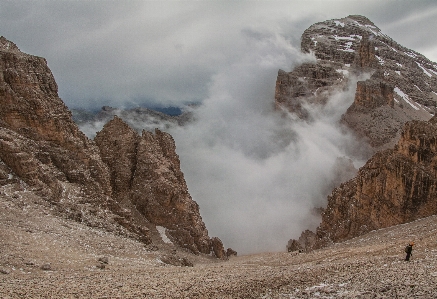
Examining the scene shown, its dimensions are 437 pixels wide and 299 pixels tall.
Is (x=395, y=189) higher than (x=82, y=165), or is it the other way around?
(x=82, y=165)

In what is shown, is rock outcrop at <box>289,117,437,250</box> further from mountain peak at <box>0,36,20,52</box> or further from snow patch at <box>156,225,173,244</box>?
mountain peak at <box>0,36,20,52</box>

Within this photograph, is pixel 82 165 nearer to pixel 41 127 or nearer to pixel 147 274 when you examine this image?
pixel 41 127

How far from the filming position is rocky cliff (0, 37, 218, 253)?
168ft

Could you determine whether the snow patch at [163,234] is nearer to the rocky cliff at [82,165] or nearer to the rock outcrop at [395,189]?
the rocky cliff at [82,165]

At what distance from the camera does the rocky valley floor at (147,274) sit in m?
21.1

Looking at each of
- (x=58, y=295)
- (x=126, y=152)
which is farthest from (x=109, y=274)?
(x=126, y=152)

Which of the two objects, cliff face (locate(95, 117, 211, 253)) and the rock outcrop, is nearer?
the rock outcrop

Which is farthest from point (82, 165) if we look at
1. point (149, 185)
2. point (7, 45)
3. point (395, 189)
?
point (395, 189)

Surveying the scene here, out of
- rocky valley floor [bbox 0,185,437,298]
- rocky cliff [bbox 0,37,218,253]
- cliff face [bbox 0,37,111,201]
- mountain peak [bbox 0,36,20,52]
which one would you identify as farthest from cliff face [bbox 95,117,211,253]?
rocky valley floor [bbox 0,185,437,298]

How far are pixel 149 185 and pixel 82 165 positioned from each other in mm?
18162

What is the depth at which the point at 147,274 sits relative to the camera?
31.5 metres

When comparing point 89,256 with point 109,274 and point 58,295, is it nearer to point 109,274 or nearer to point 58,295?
point 109,274

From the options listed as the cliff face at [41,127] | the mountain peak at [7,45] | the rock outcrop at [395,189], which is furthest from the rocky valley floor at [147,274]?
the mountain peak at [7,45]

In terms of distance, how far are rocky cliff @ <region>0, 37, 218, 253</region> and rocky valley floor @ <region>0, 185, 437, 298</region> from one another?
771cm
